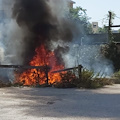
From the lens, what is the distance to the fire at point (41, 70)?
540 inches

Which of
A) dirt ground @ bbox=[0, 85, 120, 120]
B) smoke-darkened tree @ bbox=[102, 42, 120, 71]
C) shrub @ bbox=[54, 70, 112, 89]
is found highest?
smoke-darkened tree @ bbox=[102, 42, 120, 71]

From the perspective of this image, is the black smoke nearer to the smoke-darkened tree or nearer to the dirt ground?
the dirt ground

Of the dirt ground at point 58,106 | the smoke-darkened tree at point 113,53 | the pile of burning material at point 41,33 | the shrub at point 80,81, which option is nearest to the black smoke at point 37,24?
the pile of burning material at point 41,33

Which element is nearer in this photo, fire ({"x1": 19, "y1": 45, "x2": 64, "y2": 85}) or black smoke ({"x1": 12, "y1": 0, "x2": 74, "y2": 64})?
fire ({"x1": 19, "y1": 45, "x2": 64, "y2": 85})

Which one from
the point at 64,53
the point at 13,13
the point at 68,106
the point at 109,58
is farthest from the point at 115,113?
the point at 109,58

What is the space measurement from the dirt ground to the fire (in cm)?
257

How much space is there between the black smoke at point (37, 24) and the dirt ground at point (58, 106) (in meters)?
4.96

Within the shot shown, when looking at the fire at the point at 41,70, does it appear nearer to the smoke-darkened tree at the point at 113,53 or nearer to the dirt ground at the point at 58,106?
the dirt ground at the point at 58,106

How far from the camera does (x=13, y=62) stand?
661 inches

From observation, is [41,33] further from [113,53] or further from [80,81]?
[113,53]

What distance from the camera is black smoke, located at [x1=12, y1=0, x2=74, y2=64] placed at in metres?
15.8

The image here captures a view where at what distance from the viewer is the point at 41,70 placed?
44.7ft

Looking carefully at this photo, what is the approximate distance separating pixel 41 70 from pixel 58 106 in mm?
5244

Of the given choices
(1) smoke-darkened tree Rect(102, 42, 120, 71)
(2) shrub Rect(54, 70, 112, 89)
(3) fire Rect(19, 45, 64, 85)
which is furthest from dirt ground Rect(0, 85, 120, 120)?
(1) smoke-darkened tree Rect(102, 42, 120, 71)
